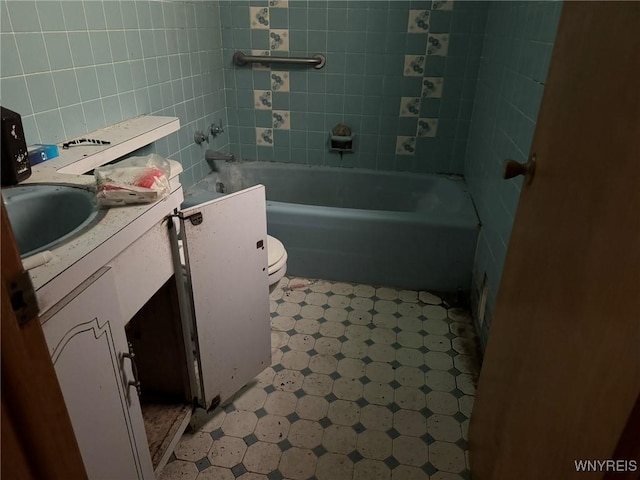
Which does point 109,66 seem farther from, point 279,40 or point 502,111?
point 502,111

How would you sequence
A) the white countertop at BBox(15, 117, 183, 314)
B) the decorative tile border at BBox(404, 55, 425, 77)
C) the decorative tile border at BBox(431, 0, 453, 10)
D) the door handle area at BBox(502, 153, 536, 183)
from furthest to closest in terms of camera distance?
the decorative tile border at BBox(404, 55, 425, 77)
the decorative tile border at BBox(431, 0, 453, 10)
the door handle area at BBox(502, 153, 536, 183)
the white countertop at BBox(15, 117, 183, 314)

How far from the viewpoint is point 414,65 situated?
254 centimetres

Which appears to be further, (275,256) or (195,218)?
(275,256)

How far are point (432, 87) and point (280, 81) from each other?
36.8 inches

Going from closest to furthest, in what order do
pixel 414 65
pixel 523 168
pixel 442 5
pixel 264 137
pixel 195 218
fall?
1. pixel 523 168
2. pixel 195 218
3. pixel 442 5
4. pixel 414 65
5. pixel 264 137

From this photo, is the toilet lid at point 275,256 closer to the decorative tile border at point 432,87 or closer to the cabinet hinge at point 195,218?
the cabinet hinge at point 195,218

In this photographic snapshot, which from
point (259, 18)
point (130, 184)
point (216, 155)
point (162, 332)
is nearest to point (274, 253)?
point (162, 332)

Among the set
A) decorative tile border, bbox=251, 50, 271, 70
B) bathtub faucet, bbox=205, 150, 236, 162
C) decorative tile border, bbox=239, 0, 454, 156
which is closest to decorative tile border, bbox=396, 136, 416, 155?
decorative tile border, bbox=239, 0, 454, 156

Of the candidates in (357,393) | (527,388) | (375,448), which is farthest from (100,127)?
(527,388)

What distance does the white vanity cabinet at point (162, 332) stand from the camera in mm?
816

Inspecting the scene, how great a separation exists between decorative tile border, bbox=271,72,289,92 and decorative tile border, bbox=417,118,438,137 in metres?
0.87

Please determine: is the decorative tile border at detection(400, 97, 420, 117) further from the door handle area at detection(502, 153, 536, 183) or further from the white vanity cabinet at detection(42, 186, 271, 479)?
the door handle area at detection(502, 153, 536, 183)

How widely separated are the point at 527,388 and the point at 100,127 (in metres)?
1.66

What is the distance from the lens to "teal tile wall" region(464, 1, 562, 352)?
56.8 inches
